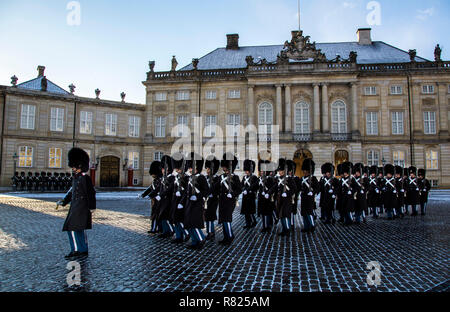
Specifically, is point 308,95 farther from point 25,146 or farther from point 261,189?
point 25,146

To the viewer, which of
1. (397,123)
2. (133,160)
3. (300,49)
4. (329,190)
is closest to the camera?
(329,190)

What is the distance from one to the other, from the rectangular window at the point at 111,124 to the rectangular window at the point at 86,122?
71.1 inches

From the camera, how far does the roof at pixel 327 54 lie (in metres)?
37.8

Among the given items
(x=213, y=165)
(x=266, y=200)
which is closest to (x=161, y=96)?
(x=266, y=200)

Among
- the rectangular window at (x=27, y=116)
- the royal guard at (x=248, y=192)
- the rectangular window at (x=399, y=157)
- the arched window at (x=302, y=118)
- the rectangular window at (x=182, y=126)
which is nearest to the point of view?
the royal guard at (x=248, y=192)

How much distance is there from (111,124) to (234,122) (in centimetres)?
1442

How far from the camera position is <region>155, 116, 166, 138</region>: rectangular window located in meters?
37.4

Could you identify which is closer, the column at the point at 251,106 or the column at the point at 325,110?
the column at the point at 325,110

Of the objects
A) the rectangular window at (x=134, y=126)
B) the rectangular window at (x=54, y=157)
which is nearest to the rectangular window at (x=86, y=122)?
the rectangular window at (x=54, y=157)

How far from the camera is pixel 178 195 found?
7527 mm

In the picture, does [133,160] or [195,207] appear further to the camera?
[133,160]

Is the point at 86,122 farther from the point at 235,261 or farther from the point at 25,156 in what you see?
the point at 235,261

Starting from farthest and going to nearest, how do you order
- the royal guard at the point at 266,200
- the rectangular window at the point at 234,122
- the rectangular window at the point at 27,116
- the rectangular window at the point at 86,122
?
the rectangular window at the point at 234,122 < the rectangular window at the point at 86,122 < the rectangular window at the point at 27,116 < the royal guard at the point at 266,200

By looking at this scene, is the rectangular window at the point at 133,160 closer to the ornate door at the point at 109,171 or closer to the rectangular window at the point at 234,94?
the ornate door at the point at 109,171
